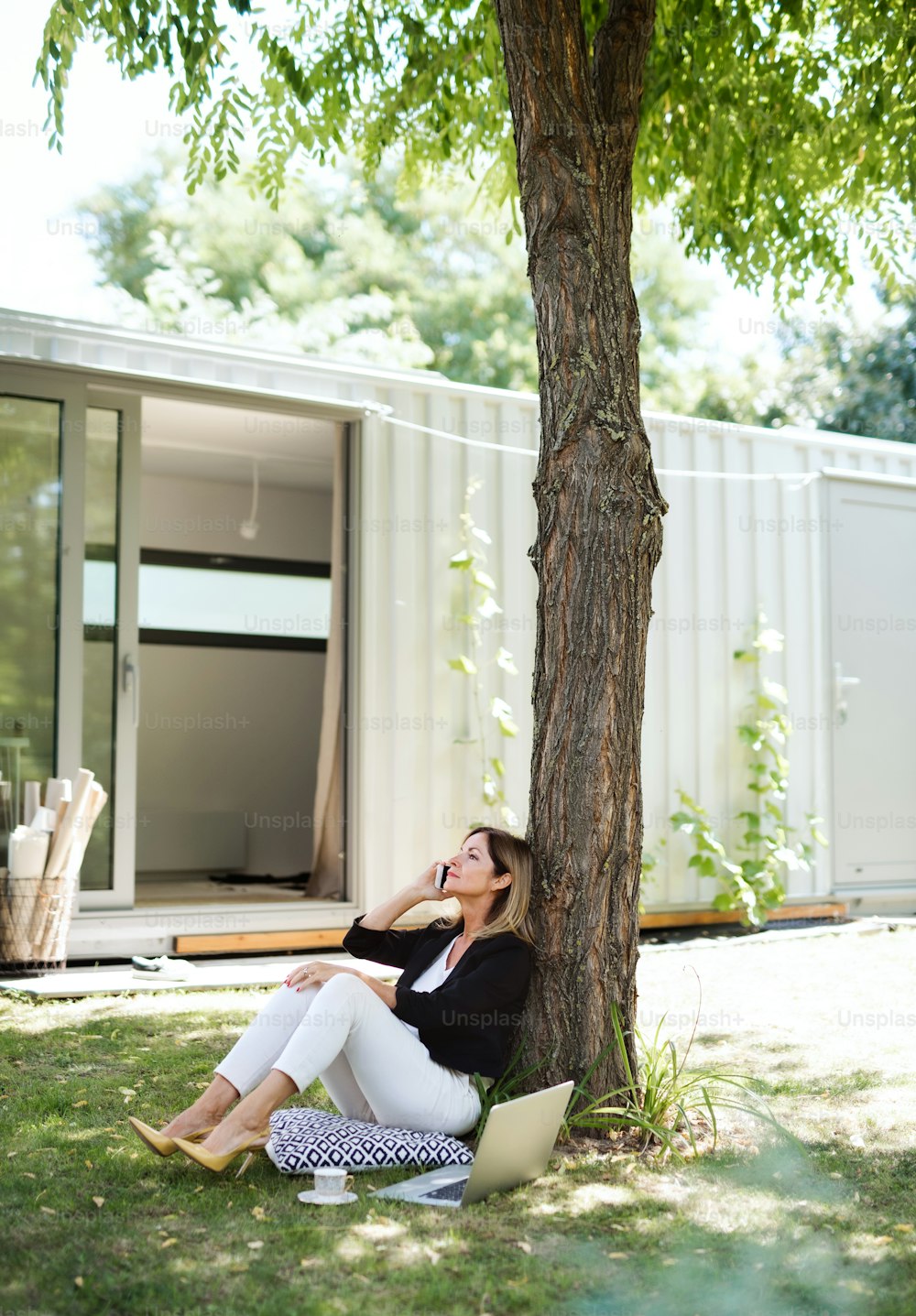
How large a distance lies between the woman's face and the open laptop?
583 mm

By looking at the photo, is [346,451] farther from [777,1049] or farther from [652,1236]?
[652,1236]

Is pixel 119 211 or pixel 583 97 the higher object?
pixel 119 211

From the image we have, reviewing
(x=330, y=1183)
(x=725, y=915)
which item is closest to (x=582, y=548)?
(x=330, y=1183)

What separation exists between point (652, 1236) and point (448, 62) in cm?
437

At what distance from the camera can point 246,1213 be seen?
2.78 metres

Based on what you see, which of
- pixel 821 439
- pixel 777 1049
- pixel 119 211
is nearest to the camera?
pixel 777 1049

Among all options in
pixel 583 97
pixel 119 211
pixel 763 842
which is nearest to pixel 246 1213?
pixel 583 97

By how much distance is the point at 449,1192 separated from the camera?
2.92 m

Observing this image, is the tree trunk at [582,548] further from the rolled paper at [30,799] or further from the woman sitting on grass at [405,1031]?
the rolled paper at [30,799]

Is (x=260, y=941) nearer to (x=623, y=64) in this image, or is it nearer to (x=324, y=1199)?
(x=324, y=1199)

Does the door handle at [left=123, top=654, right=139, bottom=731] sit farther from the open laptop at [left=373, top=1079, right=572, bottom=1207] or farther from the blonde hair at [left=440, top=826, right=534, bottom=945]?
the open laptop at [left=373, top=1079, right=572, bottom=1207]

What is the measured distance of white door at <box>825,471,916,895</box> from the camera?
7.73m

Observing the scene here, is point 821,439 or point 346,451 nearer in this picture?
point 346,451

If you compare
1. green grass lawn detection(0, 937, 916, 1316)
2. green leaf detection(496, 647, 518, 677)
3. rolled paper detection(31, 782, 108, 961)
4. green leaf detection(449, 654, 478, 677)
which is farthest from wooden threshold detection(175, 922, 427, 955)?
green grass lawn detection(0, 937, 916, 1316)
